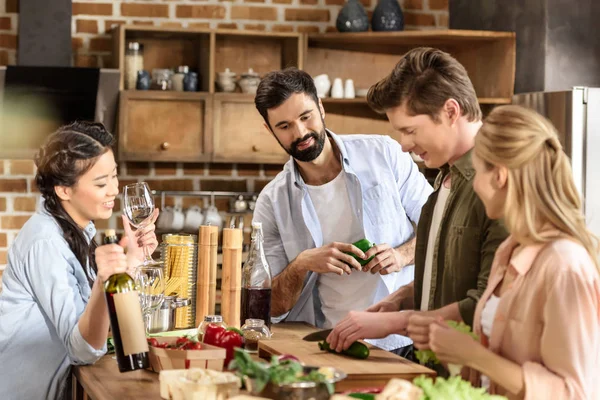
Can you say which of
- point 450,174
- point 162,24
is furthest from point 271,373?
point 162,24

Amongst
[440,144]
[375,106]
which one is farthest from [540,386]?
[375,106]

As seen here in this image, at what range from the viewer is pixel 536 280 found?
5.25 ft

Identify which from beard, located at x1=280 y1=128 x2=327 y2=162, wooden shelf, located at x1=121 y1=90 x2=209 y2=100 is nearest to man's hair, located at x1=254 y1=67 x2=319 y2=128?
beard, located at x1=280 y1=128 x2=327 y2=162

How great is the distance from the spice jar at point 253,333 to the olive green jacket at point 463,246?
19.6 inches

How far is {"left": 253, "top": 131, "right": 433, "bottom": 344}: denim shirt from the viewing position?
3.06m

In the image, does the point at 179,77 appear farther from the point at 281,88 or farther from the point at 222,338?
the point at 222,338

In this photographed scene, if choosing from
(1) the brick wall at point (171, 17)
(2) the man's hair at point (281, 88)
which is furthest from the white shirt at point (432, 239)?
(1) the brick wall at point (171, 17)

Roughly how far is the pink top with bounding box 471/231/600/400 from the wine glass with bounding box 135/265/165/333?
1.12 m

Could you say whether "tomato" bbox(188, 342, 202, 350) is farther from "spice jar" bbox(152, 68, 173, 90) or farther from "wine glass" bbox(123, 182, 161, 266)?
"spice jar" bbox(152, 68, 173, 90)

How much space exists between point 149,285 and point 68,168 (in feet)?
1.37

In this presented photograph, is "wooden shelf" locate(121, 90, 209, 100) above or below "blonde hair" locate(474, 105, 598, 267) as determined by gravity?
above

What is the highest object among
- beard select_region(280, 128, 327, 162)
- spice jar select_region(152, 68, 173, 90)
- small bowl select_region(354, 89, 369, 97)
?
spice jar select_region(152, 68, 173, 90)

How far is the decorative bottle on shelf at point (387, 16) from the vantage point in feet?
16.8

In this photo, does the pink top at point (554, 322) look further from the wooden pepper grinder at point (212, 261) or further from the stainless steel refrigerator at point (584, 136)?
the stainless steel refrigerator at point (584, 136)
